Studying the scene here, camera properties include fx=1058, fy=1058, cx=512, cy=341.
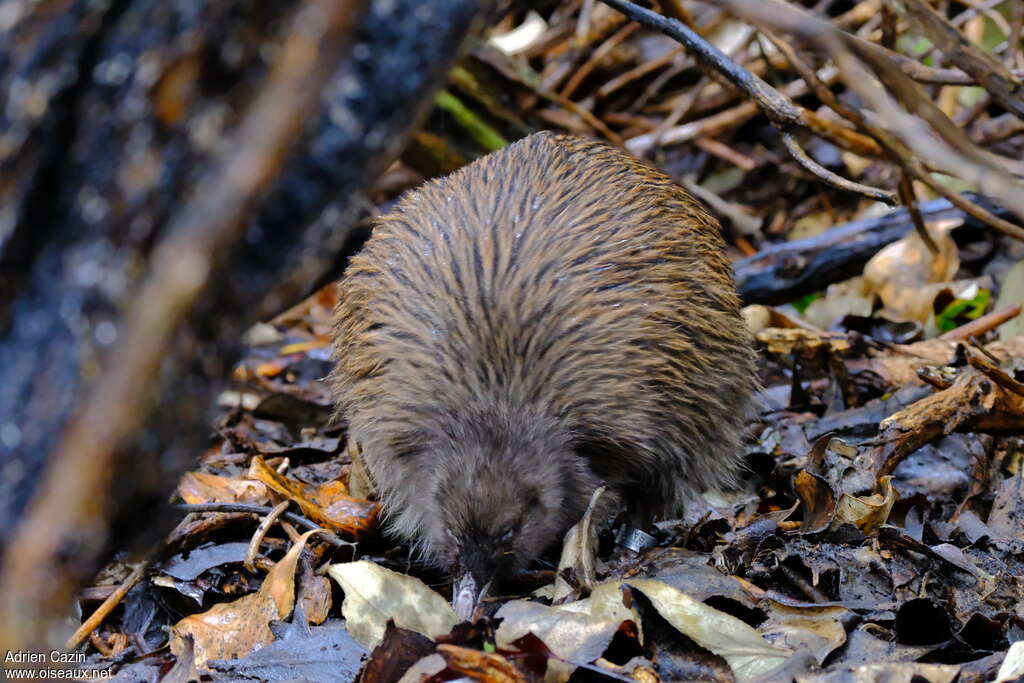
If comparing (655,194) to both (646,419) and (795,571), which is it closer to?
(646,419)

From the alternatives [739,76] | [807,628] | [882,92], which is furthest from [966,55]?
[807,628]

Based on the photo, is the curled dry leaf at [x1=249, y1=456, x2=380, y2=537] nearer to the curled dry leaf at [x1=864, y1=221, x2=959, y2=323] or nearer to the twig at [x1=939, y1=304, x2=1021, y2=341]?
the twig at [x1=939, y1=304, x2=1021, y2=341]

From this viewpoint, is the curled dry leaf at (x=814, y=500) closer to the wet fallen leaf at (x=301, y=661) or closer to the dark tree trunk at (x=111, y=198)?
the wet fallen leaf at (x=301, y=661)

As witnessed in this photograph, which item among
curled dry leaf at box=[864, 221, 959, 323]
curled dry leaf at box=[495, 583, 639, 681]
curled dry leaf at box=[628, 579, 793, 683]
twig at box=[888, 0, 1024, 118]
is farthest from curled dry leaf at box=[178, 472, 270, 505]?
curled dry leaf at box=[864, 221, 959, 323]

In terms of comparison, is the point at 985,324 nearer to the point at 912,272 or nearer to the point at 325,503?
the point at 912,272

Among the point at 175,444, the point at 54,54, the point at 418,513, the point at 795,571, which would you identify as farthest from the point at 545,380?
the point at 54,54

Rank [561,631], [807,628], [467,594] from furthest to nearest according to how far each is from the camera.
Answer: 1. [467,594]
2. [807,628]
3. [561,631]

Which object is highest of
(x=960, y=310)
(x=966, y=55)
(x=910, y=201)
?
(x=966, y=55)

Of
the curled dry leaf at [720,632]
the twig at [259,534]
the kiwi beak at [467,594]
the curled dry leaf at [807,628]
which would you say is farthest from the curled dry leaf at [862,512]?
the twig at [259,534]
